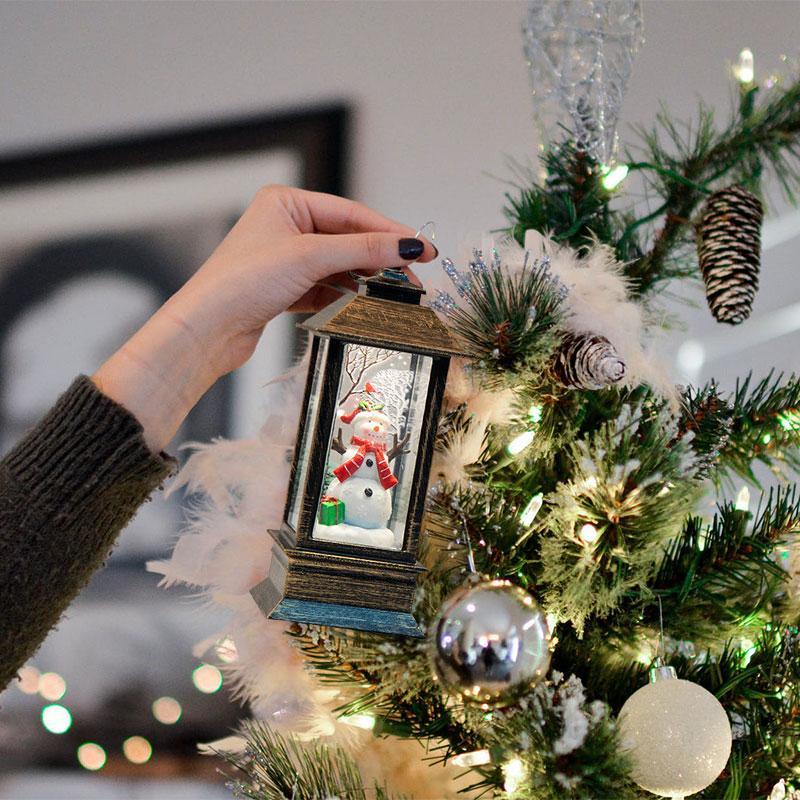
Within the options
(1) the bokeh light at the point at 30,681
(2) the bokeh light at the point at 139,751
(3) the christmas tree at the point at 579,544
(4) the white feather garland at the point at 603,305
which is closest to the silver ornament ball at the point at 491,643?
(3) the christmas tree at the point at 579,544

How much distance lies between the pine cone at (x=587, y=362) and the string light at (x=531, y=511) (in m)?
0.10

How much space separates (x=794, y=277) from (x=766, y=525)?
65 cm

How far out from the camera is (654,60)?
128 cm

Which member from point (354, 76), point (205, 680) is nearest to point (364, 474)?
point (205, 680)

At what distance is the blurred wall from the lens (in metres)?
1.40

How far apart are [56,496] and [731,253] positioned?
0.60 meters

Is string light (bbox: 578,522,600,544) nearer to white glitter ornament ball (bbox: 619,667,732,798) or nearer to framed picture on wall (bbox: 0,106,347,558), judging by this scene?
white glitter ornament ball (bbox: 619,667,732,798)

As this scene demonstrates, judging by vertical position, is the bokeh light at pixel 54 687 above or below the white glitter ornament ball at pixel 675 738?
below

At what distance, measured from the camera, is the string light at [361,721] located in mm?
695

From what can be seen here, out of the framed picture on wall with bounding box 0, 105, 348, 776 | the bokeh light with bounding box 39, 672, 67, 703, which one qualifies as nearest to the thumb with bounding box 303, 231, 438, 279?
the framed picture on wall with bounding box 0, 105, 348, 776

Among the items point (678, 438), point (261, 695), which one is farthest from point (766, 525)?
point (261, 695)

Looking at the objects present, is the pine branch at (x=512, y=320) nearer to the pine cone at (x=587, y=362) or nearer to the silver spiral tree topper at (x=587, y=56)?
the pine cone at (x=587, y=362)

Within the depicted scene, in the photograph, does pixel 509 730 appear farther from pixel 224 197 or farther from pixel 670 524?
pixel 224 197

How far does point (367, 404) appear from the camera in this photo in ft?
2.06
